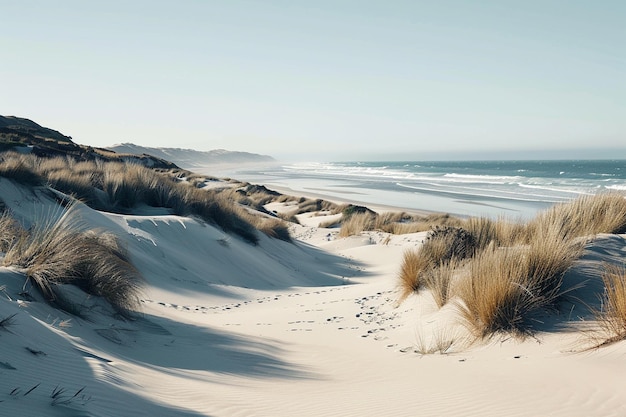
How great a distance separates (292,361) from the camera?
5.52 metres

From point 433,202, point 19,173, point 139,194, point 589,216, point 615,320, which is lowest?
point 433,202

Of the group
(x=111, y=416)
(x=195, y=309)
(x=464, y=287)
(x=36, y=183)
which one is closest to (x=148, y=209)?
(x=36, y=183)

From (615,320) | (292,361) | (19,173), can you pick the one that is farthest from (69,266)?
(19,173)

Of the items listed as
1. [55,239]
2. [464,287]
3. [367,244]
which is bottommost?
[367,244]

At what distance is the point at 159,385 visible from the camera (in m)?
4.02

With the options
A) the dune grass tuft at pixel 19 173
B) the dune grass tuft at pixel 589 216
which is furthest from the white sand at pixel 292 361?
the dune grass tuft at pixel 19 173

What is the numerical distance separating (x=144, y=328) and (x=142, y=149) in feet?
400

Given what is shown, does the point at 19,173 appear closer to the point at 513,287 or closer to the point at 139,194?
the point at 139,194

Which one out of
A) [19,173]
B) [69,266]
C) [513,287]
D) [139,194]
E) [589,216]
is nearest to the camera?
[513,287]

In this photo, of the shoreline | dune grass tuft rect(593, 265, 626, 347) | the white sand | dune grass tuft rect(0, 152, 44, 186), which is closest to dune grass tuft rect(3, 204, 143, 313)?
the white sand

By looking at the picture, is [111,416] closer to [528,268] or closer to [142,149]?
[528,268]

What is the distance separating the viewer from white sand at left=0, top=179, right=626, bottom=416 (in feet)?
11.7

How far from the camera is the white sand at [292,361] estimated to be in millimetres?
3562

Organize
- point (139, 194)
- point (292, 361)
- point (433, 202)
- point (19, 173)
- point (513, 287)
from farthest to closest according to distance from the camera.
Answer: point (433, 202) < point (139, 194) < point (19, 173) < point (292, 361) < point (513, 287)
